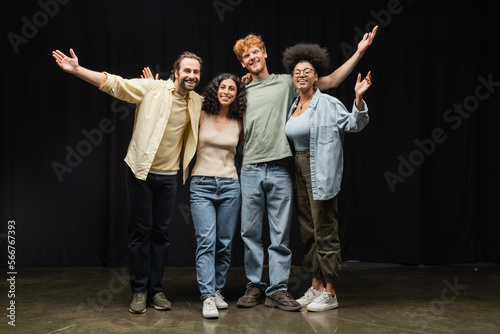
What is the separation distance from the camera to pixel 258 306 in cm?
291

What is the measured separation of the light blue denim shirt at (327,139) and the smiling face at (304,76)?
10 cm

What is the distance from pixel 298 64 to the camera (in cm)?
289

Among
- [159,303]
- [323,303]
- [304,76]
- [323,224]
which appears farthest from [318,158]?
[159,303]

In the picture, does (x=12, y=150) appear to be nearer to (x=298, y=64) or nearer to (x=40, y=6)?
(x=40, y=6)

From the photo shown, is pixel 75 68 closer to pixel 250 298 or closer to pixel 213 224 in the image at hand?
pixel 213 224

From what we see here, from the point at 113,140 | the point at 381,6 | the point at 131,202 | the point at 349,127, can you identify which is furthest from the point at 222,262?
the point at 381,6

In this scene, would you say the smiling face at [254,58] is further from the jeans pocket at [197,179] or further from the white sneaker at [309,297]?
the white sneaker at [309,297]

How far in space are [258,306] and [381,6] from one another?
333 cm

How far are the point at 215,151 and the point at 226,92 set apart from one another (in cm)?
38

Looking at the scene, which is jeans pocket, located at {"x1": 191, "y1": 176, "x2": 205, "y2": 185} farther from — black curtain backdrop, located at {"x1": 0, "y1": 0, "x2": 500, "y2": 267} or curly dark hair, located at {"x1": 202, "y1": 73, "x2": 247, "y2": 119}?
black curtain backdrop, located at {"x1": 0, "y1": 0, "x2": 500, "y2": 267}

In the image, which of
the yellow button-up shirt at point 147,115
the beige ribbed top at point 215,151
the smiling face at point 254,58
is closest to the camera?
the yellow button-up shirt at point 147,115

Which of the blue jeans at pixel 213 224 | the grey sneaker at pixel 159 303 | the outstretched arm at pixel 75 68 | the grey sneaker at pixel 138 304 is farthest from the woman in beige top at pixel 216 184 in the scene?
the outstretched arm at pixel 75 68

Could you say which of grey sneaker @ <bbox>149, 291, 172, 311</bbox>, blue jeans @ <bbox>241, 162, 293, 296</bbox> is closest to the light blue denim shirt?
blue jeans @ <bbox>241, 162, 293, 296</bbox>

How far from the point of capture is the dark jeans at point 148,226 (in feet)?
9.06
